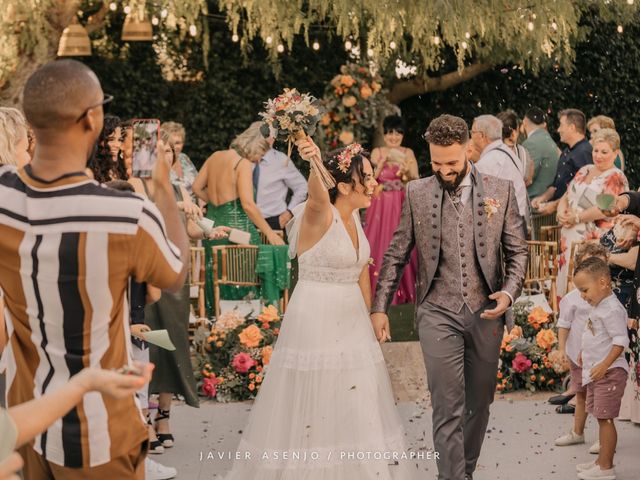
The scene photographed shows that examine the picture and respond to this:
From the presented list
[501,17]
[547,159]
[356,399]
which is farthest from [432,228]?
[501,17]

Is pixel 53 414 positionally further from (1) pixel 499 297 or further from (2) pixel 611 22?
(2) pixel 611 22

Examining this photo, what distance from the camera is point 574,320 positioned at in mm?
6910

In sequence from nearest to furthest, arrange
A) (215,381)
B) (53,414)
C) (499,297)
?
(53,414) → (499,297) → (215,381)

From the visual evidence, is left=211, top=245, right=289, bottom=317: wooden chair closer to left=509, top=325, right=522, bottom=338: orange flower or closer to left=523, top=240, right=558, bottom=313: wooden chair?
left=509, top=325, right=522, bottom=338: orange flower

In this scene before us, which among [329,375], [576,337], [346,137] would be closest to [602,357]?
[576,337]

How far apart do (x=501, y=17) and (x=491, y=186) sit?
22.5ft

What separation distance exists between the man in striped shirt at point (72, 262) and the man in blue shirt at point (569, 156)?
7.85m

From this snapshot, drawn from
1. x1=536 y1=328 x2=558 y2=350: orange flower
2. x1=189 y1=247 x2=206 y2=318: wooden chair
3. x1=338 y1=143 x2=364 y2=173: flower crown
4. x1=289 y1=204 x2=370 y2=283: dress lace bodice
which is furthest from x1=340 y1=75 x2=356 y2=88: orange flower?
x1=289 y1=204 x2=370 y2=283: dress lace bodice

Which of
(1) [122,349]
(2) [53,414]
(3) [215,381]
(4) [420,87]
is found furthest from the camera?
(4) [420,87]

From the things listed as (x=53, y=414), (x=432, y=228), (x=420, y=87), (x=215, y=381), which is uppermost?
(x=420, y=87)

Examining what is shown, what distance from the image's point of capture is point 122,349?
313 cm

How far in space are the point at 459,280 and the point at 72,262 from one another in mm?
2880

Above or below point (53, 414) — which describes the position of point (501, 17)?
above

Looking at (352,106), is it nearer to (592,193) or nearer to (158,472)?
(592,193)
